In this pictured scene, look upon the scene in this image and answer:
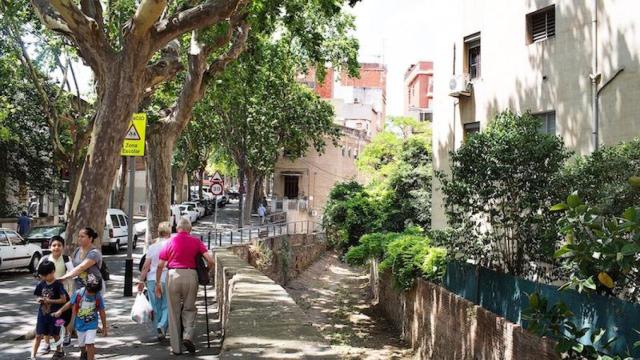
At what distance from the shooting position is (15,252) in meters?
17.8

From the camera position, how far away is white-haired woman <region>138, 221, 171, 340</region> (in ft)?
29.7

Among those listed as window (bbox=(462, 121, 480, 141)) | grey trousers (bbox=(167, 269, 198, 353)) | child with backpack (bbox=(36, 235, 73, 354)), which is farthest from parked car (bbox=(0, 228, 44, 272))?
window (bbox=(462, 121, 480, 141))

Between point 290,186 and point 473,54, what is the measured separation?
41522mm

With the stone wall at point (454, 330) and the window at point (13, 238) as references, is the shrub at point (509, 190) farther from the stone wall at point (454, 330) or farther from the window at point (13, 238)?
the window at point (13, 238)

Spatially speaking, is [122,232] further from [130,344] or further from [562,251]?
[562,251]

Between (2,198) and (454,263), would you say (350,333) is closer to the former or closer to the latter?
(454,263)

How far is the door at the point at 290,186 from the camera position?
57281 millimetres

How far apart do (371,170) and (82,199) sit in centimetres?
3186

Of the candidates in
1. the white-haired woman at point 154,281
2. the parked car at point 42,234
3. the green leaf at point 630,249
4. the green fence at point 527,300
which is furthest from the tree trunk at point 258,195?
the green leaf at point 630,249

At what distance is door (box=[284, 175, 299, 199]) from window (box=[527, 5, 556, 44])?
43.5 m

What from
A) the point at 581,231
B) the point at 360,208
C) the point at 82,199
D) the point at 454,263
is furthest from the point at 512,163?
the point at 360,208

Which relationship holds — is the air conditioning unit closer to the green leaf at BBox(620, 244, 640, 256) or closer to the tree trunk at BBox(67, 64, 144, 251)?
the tree trunk at BBox(67, 64, 144, 251)

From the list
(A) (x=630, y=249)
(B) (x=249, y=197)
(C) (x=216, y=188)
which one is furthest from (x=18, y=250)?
(B) (x=249, y=197)

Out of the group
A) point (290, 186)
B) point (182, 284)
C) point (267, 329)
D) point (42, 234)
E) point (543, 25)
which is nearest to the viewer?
point (267, 329)
